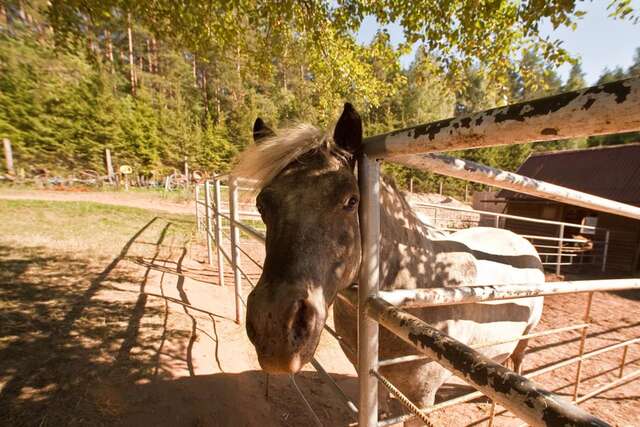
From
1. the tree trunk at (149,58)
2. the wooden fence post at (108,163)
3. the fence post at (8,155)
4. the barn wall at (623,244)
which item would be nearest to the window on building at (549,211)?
the barn wall at (623,244)

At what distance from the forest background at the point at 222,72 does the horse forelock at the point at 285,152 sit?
444 millimetres

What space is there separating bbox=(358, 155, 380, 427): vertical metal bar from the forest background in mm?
937

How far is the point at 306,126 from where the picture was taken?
5.24 ft

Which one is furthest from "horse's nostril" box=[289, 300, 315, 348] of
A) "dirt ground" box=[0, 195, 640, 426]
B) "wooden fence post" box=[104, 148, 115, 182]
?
"wooden fence post" box=[104, 148, 115, 182]

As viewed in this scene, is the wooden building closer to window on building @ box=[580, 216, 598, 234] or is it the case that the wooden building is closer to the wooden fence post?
window on building @ box=[580, 216, 598, 234]

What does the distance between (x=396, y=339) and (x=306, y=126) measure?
54.5 inches

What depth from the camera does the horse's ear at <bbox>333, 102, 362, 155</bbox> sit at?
1302 mm

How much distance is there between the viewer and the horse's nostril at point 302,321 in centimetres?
104

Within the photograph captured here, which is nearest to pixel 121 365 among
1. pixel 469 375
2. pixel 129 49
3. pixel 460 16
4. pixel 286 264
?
pixel 286 264

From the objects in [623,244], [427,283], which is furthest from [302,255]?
[623,244]

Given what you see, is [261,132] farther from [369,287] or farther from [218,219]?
[218,219]

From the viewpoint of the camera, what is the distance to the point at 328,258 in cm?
120

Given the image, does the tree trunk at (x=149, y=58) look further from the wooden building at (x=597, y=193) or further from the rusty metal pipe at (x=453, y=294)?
the rusty metal pipe at (x=453, y=294)

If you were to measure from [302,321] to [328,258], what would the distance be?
29cm
